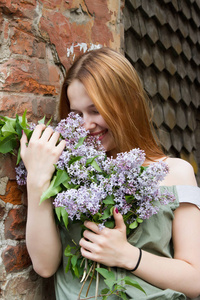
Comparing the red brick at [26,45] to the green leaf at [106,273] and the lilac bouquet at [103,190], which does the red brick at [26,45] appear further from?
the green leaf at [106,273]

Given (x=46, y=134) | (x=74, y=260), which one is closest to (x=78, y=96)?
(x=46, y=134)

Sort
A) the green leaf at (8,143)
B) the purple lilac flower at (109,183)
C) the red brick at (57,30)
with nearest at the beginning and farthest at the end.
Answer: the purple lilac flower at (109,183) < the green leaf at (8,143) < the red brick at (57,30)

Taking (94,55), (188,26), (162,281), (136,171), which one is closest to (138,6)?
(188,26)

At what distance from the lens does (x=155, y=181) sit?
135 centimetres

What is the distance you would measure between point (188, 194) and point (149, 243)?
28cm

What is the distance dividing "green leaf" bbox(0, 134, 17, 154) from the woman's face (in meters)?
0.33

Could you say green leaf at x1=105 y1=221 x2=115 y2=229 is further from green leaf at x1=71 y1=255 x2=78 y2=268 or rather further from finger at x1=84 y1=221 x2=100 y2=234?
green leaf at x1=71 y1=255 x2=78 y2=268

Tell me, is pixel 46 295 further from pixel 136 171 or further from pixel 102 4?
pixel 102 4

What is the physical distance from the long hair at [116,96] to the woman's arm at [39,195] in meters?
0.30

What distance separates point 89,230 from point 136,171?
304 millimetres

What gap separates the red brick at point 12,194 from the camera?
1583mm

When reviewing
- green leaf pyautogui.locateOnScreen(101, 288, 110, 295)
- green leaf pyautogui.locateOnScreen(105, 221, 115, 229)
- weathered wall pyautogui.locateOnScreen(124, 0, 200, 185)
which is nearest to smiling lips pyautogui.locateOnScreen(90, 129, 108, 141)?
green leaf pyautogui.locateOnScreen(105, 221, 115, 229)

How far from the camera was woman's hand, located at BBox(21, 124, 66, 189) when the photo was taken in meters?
1.45

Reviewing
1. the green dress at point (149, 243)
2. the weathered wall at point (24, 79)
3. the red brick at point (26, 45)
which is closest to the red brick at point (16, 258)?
the weathered wall at point (24, 79)
